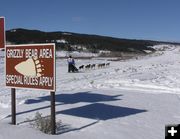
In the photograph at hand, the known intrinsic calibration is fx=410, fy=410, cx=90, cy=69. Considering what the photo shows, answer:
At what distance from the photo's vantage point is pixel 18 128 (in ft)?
25.4

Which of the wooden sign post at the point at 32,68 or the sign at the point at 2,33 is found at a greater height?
the sign at the point at 2,33

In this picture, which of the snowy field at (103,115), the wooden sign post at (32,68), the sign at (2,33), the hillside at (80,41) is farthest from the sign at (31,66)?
the hillside at (80,41)

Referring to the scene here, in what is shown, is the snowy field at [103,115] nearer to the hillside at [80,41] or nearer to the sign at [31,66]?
the sign at [31,66]

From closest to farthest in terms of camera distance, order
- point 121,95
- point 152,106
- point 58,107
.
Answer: point 58,107
point 152,106
point 121,95

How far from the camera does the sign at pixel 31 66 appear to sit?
7.77 m

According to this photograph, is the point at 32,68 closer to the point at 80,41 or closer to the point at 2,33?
the point at 2,33

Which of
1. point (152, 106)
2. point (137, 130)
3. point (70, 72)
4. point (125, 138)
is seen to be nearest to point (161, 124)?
point (137, 130)

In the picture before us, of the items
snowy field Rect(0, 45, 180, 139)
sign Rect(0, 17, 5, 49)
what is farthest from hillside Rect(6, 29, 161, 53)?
sign Rect(0, 17, 5, 49)

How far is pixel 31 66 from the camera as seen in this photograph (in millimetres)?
8172

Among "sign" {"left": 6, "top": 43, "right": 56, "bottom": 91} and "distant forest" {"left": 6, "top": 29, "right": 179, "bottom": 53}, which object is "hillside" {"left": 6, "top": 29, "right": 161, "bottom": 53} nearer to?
"distant forest" {"left": 6, "top": 29, "right": 179, "bottom": 53}

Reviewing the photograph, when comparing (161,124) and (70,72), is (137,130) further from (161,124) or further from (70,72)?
(70,72)

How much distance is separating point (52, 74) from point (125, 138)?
71.0 inches

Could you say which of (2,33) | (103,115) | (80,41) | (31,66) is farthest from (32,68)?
(80,41)

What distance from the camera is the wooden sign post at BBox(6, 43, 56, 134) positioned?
7730 millimetres
